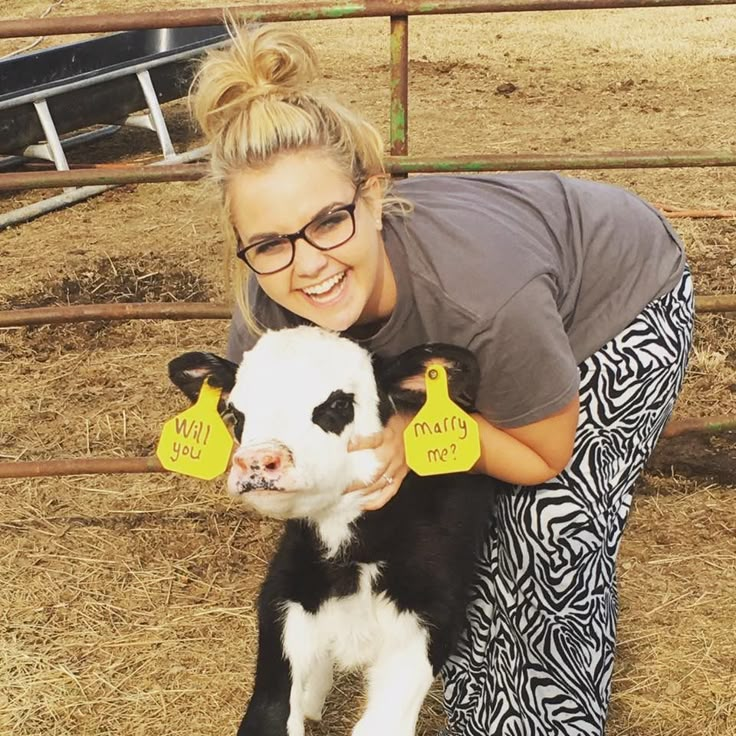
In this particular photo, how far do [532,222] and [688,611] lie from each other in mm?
1402

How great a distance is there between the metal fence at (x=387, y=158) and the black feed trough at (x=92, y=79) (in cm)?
379

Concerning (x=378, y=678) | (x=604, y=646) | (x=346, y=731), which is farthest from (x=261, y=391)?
(x=346, y=731)

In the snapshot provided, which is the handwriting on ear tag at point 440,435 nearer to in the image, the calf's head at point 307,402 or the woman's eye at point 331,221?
the calf's head at point 307,402

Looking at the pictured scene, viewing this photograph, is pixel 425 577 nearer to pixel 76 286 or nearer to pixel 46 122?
pixel 76 286

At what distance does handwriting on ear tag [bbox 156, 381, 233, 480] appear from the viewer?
1.80 metres

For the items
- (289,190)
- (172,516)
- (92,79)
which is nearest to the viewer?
(289,190)

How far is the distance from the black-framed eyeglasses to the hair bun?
0.69ft

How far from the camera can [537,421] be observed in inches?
66.3

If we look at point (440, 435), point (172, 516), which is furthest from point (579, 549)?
point (172, 516)

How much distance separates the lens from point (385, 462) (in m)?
1.78

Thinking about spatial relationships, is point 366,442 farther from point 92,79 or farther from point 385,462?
point 92,79

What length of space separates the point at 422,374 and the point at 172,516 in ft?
5.41

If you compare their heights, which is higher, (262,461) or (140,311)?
(262,461)

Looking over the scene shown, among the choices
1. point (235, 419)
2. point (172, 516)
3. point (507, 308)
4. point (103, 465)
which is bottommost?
point (172, 516)
